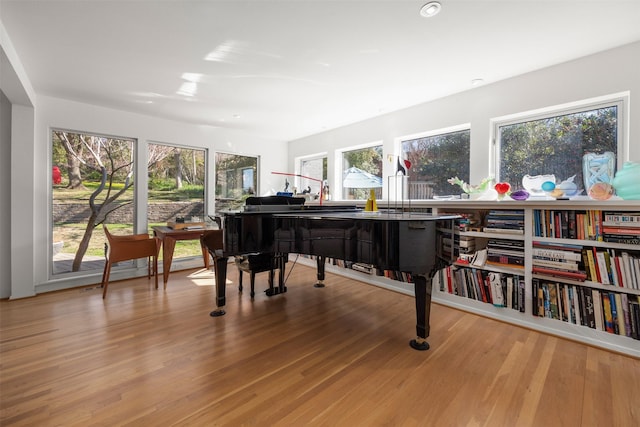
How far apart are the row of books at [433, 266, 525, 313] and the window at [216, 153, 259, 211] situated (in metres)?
3.43

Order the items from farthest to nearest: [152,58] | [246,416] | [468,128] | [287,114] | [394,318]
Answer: [287,114], [468,128], [394,318], [152,58], [246,416]

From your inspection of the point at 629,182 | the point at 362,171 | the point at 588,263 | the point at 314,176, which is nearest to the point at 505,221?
the point at 588,263

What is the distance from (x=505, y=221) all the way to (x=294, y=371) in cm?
221

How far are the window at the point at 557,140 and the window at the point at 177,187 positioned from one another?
4225mm

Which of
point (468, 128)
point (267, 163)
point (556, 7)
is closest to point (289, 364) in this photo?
point (556, 7)

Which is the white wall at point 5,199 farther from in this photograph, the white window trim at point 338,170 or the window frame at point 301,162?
the white window trim at point 338,170

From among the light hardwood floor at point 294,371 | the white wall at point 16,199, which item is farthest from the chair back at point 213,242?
the white wall at point 16,199

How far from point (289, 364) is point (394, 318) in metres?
1.15

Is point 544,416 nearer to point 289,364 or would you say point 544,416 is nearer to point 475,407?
point 475,407

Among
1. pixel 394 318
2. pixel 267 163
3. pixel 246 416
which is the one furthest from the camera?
pixel 267 163

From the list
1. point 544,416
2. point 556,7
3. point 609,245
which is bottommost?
point 544,416

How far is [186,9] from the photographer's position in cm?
174

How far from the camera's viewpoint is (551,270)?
221 centimetres

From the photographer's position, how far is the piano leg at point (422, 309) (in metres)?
1.97
